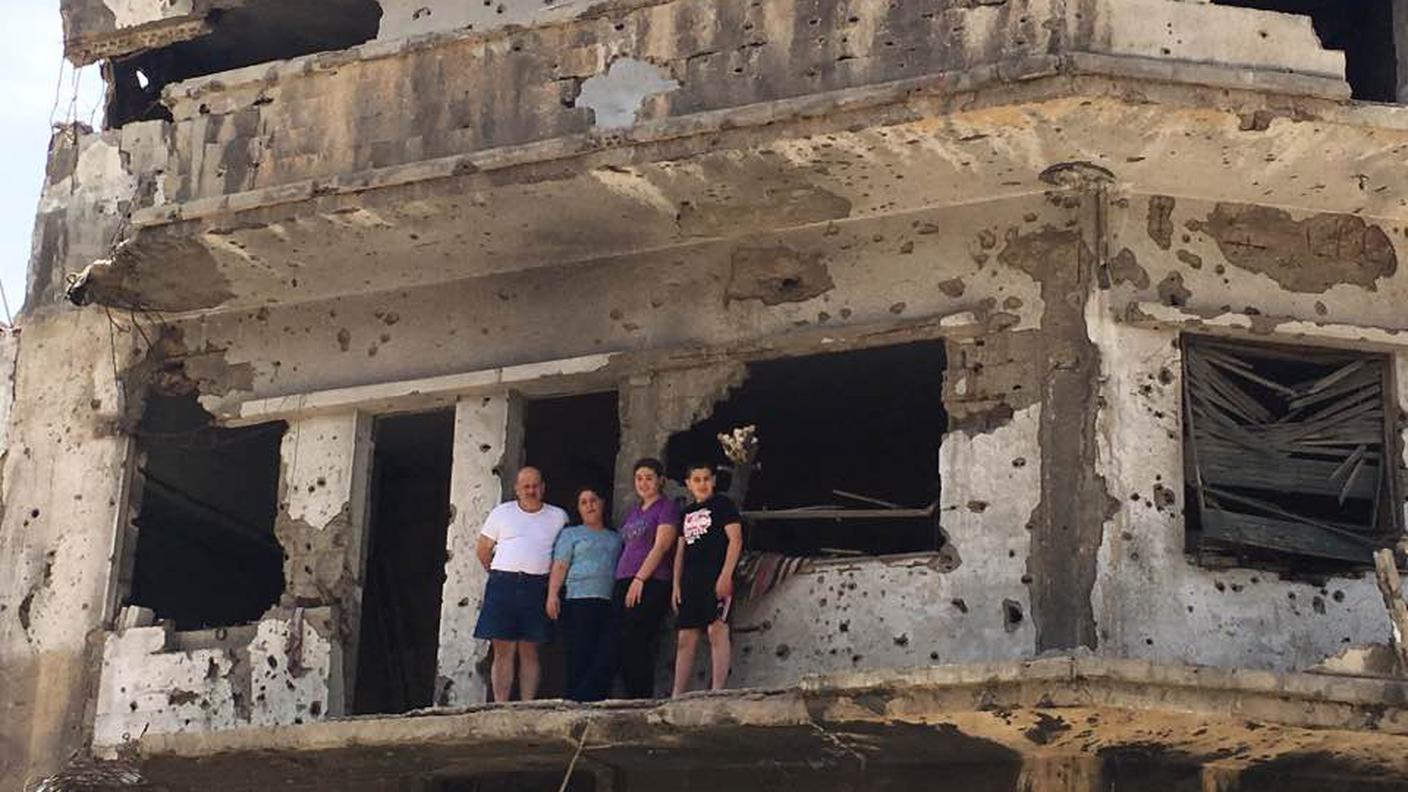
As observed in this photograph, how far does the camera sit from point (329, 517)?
12.0m

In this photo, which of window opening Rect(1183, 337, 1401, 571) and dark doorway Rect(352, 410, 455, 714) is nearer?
window opening Rect(1183, 337, 1401, 571)

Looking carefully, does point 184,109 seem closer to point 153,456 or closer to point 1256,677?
point 153,456

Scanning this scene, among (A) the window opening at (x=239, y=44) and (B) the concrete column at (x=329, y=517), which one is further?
(A) the window opening at (x=239, y=44)

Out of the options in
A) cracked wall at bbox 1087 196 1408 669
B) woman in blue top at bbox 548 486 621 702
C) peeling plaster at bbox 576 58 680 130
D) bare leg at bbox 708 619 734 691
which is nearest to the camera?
cracked wall at bbox 1087 196 1408 669

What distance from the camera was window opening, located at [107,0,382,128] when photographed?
13.5m

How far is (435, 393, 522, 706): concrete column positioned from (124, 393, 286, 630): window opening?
1.45 m

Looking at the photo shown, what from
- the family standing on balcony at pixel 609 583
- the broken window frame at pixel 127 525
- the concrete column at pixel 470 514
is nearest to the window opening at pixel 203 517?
the broken window frame at pixel 127 525

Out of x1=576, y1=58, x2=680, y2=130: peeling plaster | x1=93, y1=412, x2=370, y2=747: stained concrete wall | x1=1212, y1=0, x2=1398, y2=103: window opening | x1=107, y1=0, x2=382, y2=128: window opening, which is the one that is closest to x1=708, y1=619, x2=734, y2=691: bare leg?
x1=93, y1=412, x2=370, y2=747: stained concrete wall

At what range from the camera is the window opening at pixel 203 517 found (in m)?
12.9

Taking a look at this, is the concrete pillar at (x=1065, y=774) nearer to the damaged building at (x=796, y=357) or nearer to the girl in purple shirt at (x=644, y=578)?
the damaged building at (x=796, y=357)

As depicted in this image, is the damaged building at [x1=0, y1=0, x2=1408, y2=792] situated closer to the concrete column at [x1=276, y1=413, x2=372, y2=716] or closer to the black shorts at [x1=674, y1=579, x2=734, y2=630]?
the concrete column at [x1=276, y1=413, x2=372, y2=716]

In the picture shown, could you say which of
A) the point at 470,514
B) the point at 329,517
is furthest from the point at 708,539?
the point at 329,517

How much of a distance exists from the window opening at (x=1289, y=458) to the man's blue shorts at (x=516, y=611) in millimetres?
3038

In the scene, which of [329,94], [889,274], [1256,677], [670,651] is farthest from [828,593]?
[329,94]
